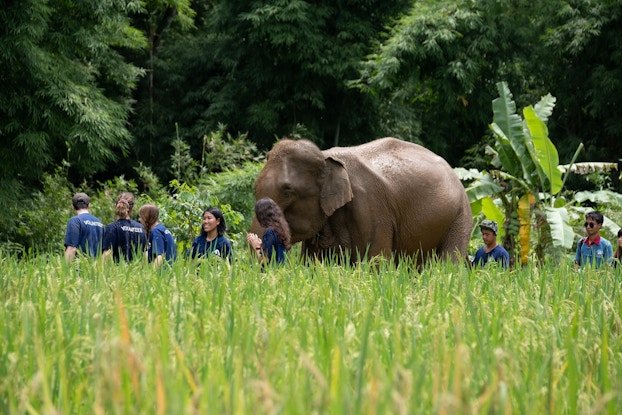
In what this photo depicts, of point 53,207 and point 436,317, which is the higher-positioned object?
point 436,317

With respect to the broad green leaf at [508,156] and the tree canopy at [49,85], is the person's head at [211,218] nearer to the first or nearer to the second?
the broad green leaf at [508,156]

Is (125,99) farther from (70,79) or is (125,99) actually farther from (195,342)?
(195,342)

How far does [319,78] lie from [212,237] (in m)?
16.1

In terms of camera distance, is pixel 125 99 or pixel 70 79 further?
pixel 125 99

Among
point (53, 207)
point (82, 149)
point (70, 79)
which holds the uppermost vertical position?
point (70, 79)

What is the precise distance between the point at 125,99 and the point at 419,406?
17963mm

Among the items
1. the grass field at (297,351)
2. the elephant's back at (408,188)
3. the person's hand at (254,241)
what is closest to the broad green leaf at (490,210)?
the elephant's back at (408,188)

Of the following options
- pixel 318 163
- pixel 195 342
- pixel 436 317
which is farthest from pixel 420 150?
Answer: pixel 195 342

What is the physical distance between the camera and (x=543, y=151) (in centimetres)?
1089

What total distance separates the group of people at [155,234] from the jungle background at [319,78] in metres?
6.56

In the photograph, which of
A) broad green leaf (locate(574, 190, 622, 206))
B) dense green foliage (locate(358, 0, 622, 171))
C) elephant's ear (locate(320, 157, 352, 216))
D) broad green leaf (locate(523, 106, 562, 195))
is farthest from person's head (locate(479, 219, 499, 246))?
dense green foliage (locate(358, 0, 622, 171))

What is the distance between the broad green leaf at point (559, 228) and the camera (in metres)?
9.97

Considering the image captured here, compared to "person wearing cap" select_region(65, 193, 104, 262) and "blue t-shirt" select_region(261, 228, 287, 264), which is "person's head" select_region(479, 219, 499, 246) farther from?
"person wearing cap" select_region(65, 193, 104, 262)

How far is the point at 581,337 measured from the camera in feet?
10.6
